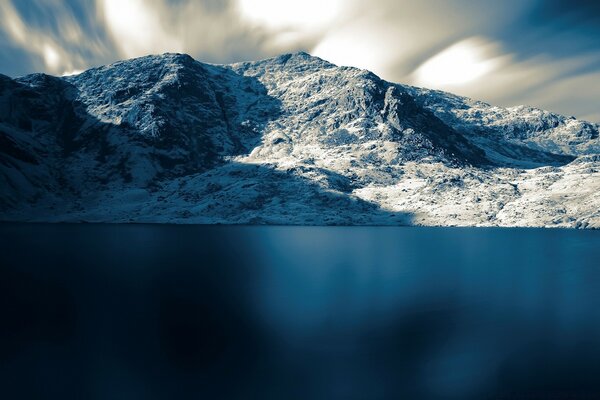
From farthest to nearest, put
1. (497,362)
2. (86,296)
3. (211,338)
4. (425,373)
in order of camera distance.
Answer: (86,296) < (211,338) < (497,362) < (425,373)

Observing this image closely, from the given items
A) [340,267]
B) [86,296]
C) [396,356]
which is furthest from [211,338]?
[340,267]

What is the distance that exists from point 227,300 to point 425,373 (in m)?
30.3

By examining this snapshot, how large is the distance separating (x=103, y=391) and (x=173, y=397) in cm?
523

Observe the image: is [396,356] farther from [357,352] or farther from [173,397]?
[173,397]

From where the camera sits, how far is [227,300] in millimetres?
54344

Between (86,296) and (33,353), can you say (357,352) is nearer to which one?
(33,353)

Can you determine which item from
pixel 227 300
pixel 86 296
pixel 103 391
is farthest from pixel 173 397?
pixel 86 296

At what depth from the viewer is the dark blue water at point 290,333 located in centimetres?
2928

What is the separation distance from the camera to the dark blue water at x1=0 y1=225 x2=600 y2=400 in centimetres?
2928

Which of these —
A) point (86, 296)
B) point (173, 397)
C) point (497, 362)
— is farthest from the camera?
point (86, 296)

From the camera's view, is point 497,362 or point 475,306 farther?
point 475,306

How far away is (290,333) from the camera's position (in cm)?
4134

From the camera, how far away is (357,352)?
36.6m

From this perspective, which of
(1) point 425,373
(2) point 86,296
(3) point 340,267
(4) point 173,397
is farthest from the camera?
(3) point 340,267
